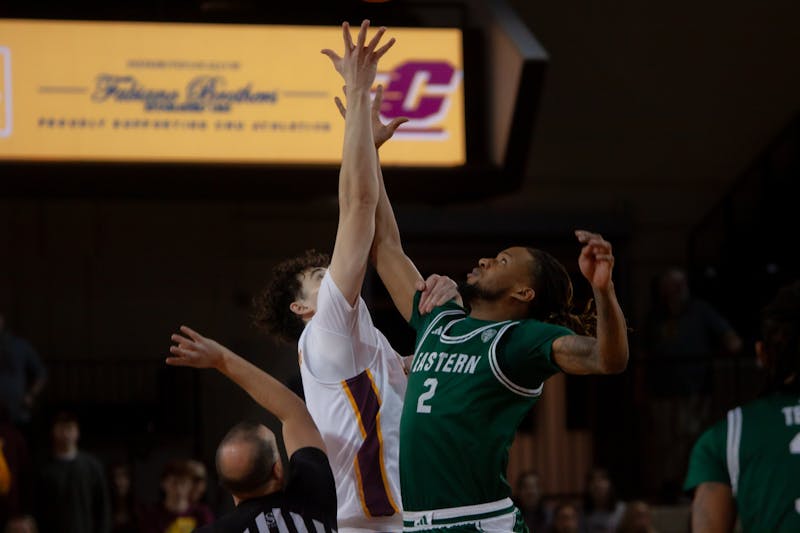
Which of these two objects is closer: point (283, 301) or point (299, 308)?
point (299, 308)

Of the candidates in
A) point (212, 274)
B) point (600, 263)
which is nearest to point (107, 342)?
point (212, 274)

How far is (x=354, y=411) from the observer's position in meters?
4.86

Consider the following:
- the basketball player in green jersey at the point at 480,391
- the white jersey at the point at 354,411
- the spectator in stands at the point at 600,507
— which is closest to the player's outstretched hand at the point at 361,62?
the white jersey at the point at 354,411

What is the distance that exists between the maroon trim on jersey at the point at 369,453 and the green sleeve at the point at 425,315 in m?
0.27

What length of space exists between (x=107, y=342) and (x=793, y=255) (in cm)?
641

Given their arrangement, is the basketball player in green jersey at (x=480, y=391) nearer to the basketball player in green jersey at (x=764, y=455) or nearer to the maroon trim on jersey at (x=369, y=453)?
the maroon trim on jersey at (x=369, y=453)

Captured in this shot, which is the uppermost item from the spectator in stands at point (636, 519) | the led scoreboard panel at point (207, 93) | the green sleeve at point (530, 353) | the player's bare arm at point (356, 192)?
the led scoreboard panel at point (207, 93)

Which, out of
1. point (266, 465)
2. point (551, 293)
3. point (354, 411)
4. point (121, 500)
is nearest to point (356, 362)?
point (354, 411)

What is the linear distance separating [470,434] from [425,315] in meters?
0.57

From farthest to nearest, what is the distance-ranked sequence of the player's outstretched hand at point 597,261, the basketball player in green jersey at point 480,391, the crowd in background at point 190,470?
the crowd in background at point 190,470
the basketball player in green jersey at point 480,391
the player's outstretched hand at point 597,261

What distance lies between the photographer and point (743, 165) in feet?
46.0

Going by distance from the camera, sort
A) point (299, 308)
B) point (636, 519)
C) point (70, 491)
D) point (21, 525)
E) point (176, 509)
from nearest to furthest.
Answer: point (299, 308)
point (21, 525)
point (176, 509)
point (636, 519)
point (70, 491)

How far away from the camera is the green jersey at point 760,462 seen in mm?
3836

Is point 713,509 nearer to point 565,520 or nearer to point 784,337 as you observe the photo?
point 784,337
